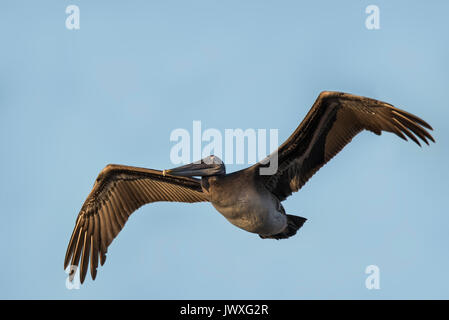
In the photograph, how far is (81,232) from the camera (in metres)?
17.0

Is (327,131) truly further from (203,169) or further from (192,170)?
(192,170)

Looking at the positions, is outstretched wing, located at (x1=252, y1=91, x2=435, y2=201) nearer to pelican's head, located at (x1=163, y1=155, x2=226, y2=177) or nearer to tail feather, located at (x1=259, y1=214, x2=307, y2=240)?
tail feather, located at (x1=259, y1=214, x2=307, y2=240)

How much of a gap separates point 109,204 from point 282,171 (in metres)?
4.08

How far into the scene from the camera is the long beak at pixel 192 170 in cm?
1473

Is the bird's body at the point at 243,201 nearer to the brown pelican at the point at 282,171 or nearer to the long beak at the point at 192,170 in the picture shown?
the brown pelican at the point at 282,171

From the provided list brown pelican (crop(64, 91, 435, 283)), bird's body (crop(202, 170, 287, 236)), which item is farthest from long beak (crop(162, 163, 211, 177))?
bird's body (crop(202, 170, 287, 236))

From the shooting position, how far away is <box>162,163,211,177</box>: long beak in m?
A: 14.7

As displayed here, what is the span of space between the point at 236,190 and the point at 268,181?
1.02 meters

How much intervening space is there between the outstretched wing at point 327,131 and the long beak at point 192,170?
0.92m

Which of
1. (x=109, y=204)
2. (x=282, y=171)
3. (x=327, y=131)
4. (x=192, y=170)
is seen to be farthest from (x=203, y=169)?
(x=109, y=204)

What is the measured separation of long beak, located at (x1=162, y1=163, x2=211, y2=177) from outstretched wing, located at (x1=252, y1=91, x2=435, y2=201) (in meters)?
0.92

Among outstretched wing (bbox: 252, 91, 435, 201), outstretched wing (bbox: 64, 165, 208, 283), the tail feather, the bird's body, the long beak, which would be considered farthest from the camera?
outstretched wing (bbox: 64, 165, 208, 283)

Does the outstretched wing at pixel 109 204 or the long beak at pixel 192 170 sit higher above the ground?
the long beak at pixel 192 170

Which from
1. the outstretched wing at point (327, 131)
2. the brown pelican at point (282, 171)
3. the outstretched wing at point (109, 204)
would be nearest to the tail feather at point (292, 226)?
the brown pelican at point (282, 171)
